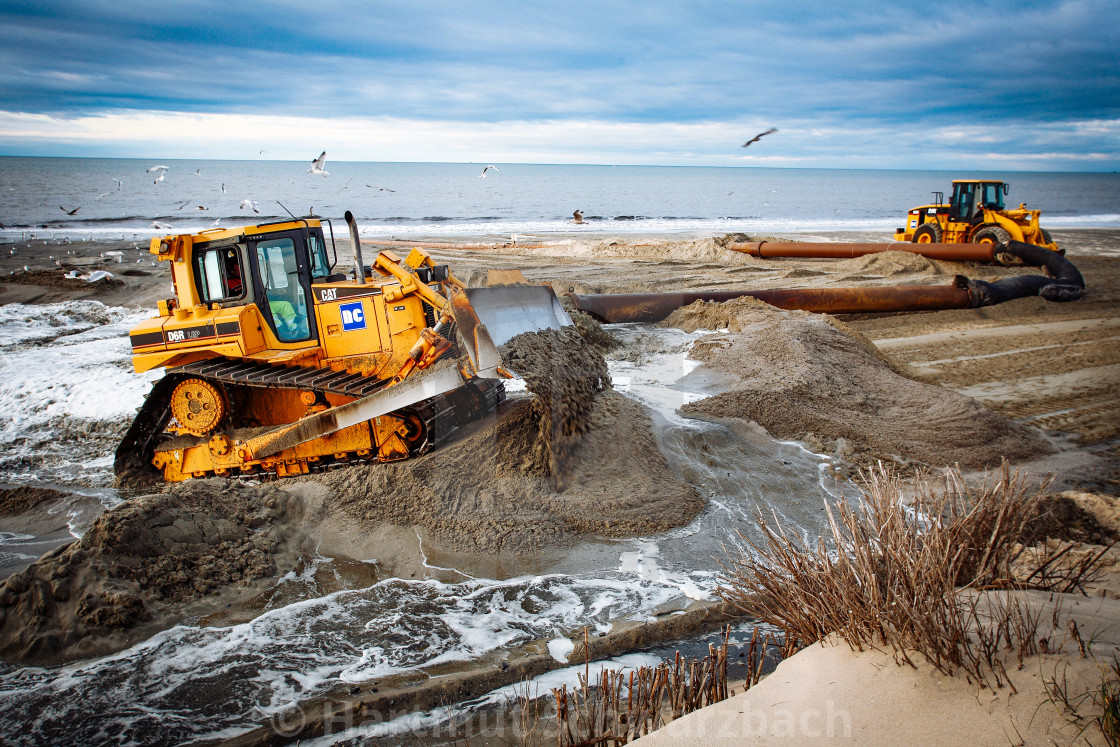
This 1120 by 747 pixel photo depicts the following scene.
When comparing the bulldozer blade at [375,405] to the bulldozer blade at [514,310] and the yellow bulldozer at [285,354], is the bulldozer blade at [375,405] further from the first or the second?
the bulldozer blade at [514,310]

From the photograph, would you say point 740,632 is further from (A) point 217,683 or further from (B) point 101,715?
(B) point 101,715

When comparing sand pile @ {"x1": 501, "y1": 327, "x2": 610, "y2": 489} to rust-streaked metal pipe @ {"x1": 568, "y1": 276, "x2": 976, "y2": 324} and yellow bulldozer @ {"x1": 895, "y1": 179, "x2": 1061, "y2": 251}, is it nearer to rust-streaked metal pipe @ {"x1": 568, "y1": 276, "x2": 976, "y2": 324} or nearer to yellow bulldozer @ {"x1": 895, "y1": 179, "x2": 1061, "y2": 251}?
rust-streaked metal pipe @ {"x1": 568, "y1": 276, "x2": 976, "y2": 324}

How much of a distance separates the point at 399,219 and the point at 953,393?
36.0m

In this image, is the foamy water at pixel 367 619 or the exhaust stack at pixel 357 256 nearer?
the foamy water at pixel 367 619

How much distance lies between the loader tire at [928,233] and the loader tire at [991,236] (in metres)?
1.32

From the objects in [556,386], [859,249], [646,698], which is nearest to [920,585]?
[646,698]

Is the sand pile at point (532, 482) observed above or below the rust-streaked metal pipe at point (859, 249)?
below

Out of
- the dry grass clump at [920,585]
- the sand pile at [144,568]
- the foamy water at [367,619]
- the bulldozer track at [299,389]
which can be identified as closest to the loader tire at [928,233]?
the foamy water at [367,619]

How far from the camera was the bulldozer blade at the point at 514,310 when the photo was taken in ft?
21.3

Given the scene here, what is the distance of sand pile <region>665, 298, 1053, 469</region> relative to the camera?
691 cm

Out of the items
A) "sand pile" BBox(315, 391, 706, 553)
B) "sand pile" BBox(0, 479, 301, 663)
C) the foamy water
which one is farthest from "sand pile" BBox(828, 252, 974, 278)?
"sand pile" BBox(0, 479, 301, 663)

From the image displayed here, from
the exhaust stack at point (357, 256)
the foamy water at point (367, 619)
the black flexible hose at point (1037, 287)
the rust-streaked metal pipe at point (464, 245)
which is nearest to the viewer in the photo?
the foamy water at point (367, 619)

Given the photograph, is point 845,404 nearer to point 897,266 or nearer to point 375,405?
point 375,405

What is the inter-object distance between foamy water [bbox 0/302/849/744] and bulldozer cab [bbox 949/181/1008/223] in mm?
17206
